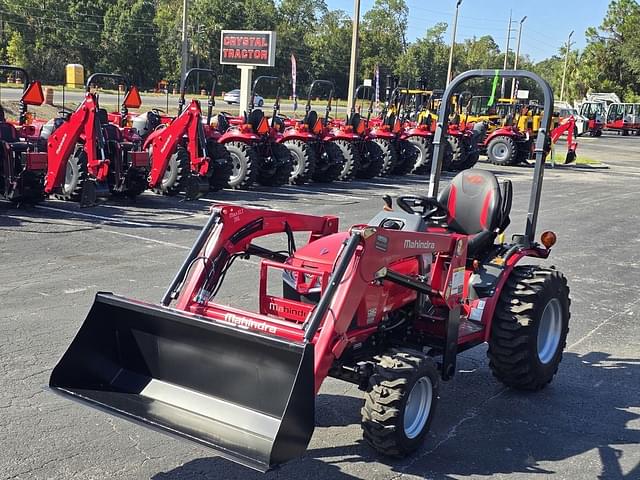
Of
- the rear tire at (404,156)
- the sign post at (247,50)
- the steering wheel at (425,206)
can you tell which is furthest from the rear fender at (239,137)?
the sign post at (247,50)

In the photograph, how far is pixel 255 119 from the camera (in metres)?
15.7

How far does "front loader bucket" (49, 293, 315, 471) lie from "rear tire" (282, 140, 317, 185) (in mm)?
12640

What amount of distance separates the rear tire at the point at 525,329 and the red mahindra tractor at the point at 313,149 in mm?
11694

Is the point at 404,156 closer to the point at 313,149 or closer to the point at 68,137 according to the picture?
the point at 313,149

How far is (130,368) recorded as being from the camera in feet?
13.8

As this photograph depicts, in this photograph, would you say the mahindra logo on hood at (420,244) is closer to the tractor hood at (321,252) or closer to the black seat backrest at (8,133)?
the tractor hood at (321,252)

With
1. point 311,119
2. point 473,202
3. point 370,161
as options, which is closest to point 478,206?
point 473,202

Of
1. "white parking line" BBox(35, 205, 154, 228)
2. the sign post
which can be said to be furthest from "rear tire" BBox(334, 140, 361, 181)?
the sign post

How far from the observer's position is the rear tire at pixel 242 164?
15.3 meters

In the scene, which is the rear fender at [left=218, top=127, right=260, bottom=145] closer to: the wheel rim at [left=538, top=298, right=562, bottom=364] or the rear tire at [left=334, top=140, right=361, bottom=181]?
the rear tire at [left=334, top=140, right=361, bottom=181]

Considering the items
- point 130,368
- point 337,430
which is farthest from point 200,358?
point 337,430

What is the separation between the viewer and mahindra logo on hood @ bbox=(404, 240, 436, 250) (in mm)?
4270

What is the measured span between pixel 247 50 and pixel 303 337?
25.4 metres

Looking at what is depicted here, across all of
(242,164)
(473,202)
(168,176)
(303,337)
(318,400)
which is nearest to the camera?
(303,337)
